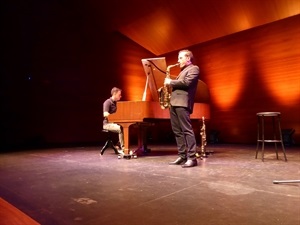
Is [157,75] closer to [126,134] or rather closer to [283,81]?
[126,134]

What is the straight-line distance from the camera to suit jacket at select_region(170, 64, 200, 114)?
9.59ft

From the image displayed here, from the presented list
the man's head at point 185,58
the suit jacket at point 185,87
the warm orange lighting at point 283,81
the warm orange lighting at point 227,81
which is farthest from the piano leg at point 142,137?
the warm orange lighting at point 283,81

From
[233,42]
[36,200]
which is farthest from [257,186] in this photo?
[233,42]

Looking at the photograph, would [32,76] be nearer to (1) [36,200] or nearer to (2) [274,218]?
(1) [36,200]

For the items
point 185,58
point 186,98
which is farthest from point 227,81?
point 186,98

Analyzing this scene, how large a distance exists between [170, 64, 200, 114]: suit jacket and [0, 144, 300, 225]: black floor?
0.77 meters

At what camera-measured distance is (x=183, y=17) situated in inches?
263

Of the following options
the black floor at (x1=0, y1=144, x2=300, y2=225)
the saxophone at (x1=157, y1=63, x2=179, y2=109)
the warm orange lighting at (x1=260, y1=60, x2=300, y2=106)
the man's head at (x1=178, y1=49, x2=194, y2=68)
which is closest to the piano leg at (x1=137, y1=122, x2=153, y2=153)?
the saxophone at (x1=157, y1=63, x2=179, y2=109)

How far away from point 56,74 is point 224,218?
630 cm

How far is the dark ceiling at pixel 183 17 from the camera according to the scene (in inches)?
229

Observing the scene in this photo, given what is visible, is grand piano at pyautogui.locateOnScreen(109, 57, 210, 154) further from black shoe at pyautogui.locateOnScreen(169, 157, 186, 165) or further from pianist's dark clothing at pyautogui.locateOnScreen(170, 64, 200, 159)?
black shoe at pyautogui.locateOnScreen(169, 157, 186, 165)

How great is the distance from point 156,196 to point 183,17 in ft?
19.2

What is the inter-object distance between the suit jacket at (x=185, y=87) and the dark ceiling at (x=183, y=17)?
3659mm

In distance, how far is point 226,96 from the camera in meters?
7.03
